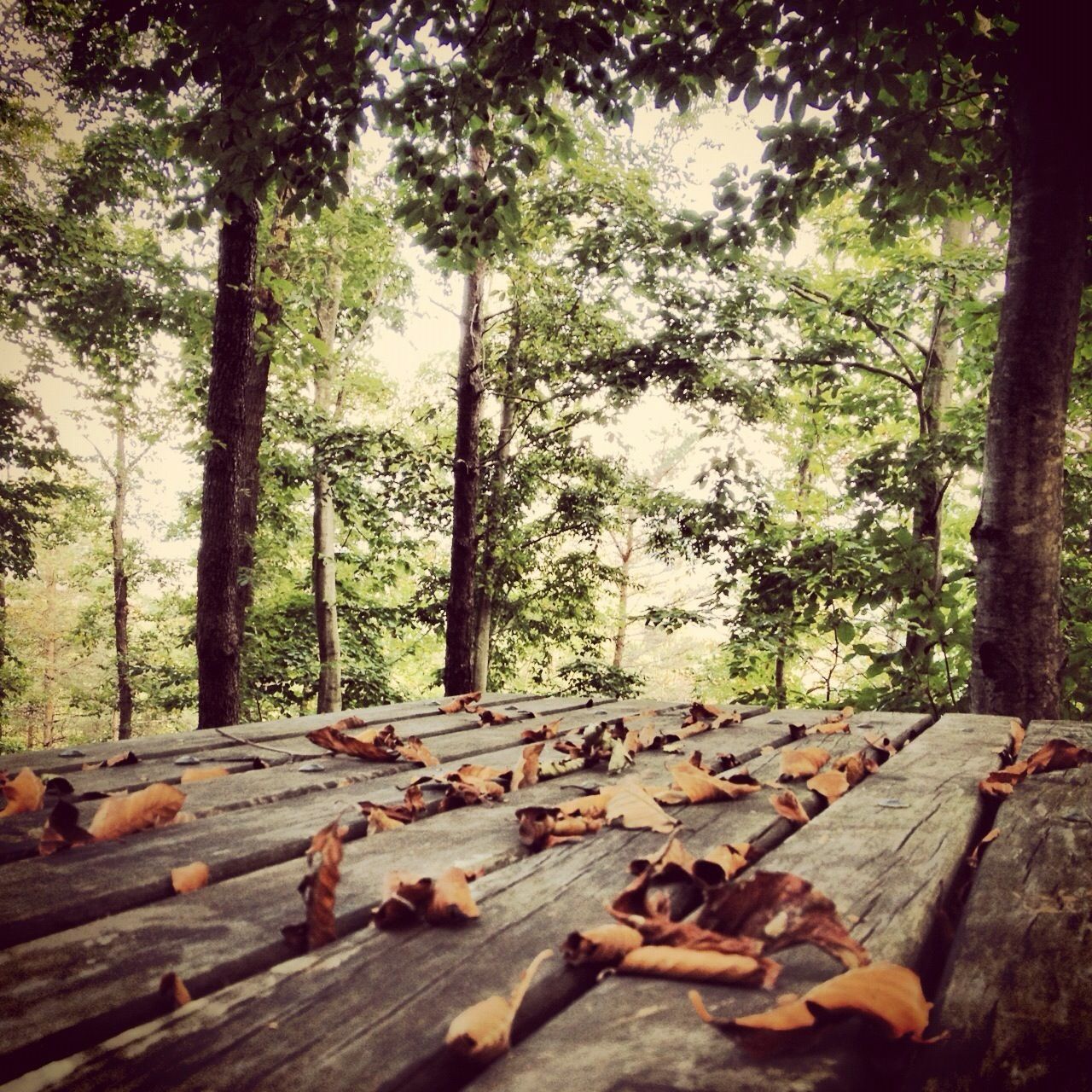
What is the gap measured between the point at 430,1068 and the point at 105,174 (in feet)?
30.2

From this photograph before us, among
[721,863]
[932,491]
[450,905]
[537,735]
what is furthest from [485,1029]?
[932,491]

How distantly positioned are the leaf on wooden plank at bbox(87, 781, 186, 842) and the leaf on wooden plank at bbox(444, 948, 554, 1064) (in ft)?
3.05

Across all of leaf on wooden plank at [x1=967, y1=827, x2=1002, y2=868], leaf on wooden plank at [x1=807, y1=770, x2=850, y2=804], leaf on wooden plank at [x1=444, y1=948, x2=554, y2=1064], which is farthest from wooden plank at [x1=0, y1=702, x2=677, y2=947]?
leaf on wooden plank at [x1=967, y1=827, x2=1002, y2=868]

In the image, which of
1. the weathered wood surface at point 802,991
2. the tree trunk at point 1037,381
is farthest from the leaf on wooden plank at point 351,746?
the tree trunk at point 1037,381

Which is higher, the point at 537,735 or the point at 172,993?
the point at 172,993

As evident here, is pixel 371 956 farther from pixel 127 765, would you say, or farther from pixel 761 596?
pixel 761 596

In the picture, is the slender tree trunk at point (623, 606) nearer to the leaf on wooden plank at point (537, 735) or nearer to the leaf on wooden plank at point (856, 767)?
the leaf on wooden plank at point (537, 735)

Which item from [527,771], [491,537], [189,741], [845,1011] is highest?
[491,537]

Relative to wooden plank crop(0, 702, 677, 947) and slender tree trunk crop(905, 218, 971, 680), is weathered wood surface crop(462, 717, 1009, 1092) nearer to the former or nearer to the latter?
wooden plank crop(0, 702, 677, 947)

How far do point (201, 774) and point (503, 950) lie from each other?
1215 millimetres

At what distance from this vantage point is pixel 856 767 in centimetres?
166

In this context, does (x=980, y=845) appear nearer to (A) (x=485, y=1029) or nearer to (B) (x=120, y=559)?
(A) (x=485, y=1029)

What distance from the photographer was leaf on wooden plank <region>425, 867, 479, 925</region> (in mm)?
898

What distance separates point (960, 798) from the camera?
144cm
